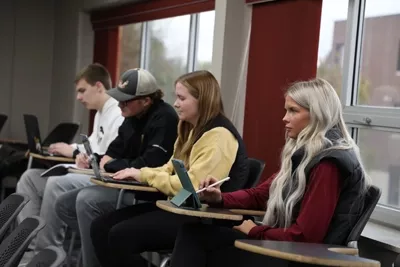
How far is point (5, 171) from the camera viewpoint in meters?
6.53

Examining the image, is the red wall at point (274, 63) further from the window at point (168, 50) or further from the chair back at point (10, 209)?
the chair back at point (10, 209)

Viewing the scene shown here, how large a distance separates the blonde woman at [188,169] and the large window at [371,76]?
2.64ft

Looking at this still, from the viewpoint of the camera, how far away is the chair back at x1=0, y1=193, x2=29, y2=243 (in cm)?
254

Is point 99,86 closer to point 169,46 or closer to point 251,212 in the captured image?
point 169,46

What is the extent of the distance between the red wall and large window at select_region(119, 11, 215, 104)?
100 cm

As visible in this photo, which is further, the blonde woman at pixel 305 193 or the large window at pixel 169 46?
the large window at pixel 169 46

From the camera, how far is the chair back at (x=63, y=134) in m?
6.41

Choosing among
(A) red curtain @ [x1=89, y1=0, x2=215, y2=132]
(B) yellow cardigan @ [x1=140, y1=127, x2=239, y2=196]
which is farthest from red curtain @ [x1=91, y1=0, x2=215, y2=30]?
(B) yellow cardigan @ [x1=140, y1=127, x2=239, y2=196]

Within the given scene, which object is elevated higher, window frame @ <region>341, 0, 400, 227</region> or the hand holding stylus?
window frame @ <region>341, 0, 400, 227</region>

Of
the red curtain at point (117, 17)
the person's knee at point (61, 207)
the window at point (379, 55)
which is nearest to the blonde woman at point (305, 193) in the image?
the window at point (379, 55)

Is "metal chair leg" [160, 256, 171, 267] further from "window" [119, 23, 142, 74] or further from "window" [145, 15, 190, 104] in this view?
"window" [119, 23, 142, 74]

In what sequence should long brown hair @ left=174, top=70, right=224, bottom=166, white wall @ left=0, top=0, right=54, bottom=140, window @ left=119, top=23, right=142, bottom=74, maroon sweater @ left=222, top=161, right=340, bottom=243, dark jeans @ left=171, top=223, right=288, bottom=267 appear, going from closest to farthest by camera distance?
maroon sweater @ left=222, top=161, right=340, bottom=243 < dark jeans @ left=171, top=223, right=288, bottom=267 < long brown hair @ left=174, top=70, right=224, bottom=166 < window @ left=119, top=23, right=142, bottom=74 < white wall @ left=0, top=0, right=54, bottom=140

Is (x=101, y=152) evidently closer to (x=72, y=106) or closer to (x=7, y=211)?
(x=7, y=211)

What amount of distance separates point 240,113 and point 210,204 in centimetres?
161
